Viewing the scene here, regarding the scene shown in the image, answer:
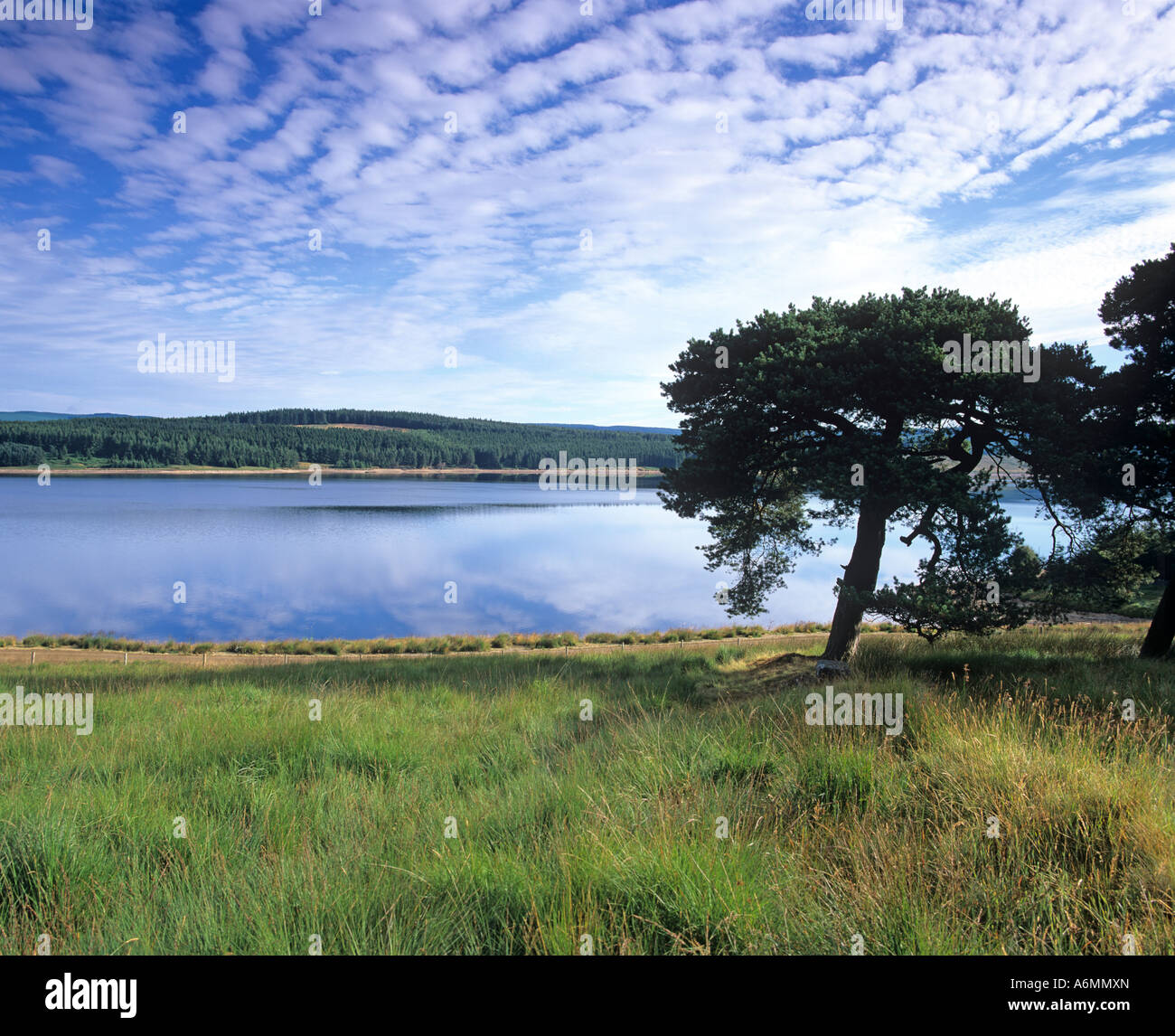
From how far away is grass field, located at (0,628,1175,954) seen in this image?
2795 millimetres

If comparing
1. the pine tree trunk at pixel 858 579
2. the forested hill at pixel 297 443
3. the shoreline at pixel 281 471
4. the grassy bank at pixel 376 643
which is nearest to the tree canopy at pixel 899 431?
the pine tree trunk at pixel 858 579

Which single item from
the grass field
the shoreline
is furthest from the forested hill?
the grass field

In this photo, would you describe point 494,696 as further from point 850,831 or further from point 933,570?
point 933,570

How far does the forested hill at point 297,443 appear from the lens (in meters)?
145

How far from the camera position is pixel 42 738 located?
591 centimetres

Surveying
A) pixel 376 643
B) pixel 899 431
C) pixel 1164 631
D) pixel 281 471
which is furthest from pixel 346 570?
pixel 281 471

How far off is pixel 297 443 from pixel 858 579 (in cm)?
17343

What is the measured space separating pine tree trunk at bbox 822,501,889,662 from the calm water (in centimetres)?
1365

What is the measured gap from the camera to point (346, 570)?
51.1 metres

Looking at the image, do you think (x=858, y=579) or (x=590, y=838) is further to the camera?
(x=858, y=579)

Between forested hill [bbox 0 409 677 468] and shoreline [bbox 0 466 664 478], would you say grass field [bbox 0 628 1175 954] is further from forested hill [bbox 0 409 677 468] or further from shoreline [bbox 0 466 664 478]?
shoreline [bbox 0 466 664 478]

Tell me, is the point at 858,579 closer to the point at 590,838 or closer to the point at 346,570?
the point at 590,838

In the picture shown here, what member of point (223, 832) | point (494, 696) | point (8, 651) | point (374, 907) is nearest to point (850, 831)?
point (374, 907)

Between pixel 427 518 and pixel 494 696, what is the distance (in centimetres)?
7884
